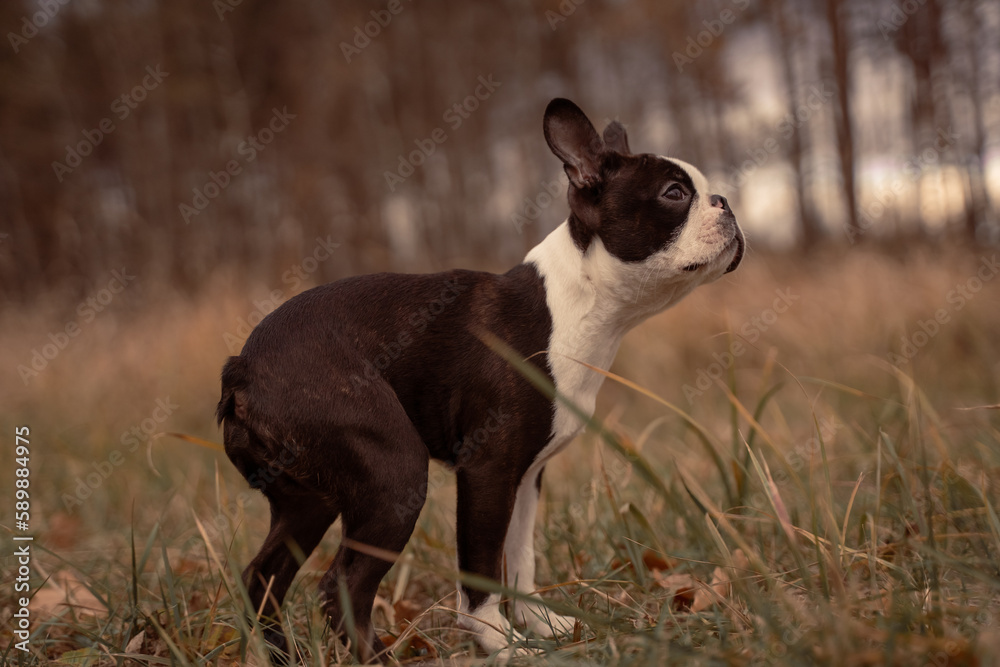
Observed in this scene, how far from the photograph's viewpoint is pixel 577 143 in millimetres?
2225

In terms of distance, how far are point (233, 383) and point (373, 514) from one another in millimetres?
501

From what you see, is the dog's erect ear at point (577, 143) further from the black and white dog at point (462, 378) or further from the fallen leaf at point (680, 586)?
the fallen leaf at point (680, 586)

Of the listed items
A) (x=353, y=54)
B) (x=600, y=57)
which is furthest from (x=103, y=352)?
(x=600, y=57)

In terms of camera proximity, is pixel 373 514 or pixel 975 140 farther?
pixel 975 140

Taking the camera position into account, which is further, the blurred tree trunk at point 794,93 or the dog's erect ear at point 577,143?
the blurred tree trunk at point 794,93

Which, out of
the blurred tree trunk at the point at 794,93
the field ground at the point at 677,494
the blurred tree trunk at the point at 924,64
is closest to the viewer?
the field ground at the point at 677,494

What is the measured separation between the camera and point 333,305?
2029 millimetres

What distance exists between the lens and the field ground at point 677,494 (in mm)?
1766

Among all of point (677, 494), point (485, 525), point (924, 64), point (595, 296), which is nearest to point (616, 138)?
point (595, 296)

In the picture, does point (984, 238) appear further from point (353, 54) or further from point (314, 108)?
point (314, 108)

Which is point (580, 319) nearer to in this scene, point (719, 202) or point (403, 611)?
point (719, 202)

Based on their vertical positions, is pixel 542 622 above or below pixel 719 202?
below

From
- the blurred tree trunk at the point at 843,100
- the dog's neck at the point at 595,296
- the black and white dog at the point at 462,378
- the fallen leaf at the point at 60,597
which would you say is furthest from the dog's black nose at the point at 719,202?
the blurred tree trunk at the point at 843,100

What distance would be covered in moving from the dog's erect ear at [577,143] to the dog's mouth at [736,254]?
396mm
